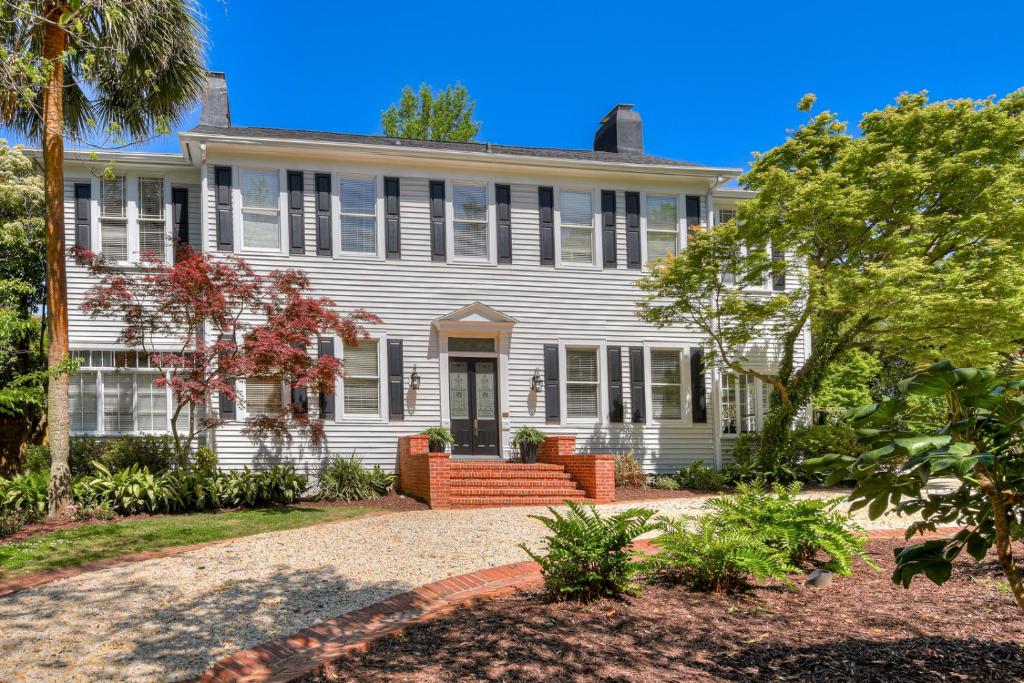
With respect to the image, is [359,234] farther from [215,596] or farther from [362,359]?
[215,596]

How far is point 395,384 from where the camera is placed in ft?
47.8

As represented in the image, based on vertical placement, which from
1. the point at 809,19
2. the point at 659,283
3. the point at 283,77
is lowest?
the point at 659,283

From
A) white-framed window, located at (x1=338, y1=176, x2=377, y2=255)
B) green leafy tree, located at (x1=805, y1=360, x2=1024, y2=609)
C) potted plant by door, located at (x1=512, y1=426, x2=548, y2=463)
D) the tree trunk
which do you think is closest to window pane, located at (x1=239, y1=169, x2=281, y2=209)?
white-framed window, located at (x1=338, y1=176, x2=377, y2=255)

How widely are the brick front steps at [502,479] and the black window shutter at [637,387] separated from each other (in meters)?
2.12

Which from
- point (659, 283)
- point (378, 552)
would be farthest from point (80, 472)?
point (659, 283)

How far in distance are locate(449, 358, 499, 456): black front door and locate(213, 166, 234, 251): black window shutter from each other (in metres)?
4.63

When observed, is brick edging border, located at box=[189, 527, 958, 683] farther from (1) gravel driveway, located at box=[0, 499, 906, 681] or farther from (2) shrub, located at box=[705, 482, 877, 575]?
(2) shrub, located at box=[705, 482, 877, 575]

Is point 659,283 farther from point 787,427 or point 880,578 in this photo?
point 880,578

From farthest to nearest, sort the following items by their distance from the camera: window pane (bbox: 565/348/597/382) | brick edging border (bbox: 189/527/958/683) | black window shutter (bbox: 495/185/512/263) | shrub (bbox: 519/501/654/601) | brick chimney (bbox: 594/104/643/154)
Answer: brick chimney (bbox: 594/104/643/154)
window pane (bbox: 565/348/597/382)
black window shutter (bbox: 495/185/512/263)
shrub (bbox: 519/501/654/601)
brick edging border (bbox: 189/527/958/683)

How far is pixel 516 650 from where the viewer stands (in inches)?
174

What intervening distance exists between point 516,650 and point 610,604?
1.15 m

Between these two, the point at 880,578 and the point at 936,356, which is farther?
the point at 936,356

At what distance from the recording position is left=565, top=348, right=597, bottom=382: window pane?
15648 millimetres

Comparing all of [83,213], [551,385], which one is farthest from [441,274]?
[83,213]
